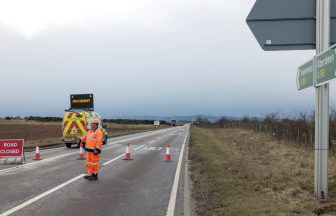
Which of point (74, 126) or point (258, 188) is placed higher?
point (74, 126)

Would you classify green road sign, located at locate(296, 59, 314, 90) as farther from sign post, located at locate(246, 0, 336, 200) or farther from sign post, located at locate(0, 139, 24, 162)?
sign post, located at locate(0, 139, 24, 162)

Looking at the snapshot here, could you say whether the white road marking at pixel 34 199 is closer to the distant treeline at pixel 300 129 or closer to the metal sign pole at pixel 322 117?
the metal sign pole at pixel 322 117

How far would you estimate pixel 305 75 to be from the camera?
862 cm

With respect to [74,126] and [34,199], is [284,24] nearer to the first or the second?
[34,199]

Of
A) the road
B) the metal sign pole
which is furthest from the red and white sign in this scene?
the metal sign pole

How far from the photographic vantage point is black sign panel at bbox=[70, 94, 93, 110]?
116ft

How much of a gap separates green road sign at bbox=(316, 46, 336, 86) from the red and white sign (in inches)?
501

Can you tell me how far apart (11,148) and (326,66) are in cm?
1337

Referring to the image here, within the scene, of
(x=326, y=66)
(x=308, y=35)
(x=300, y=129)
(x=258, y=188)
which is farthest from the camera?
(x=300, y=129)

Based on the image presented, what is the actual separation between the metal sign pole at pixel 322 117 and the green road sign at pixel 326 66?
1.00 ft

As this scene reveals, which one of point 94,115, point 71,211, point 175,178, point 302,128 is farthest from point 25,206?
point 94,115

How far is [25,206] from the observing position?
8.20 metres

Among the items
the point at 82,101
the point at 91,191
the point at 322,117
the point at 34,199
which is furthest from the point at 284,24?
the point at 82,101

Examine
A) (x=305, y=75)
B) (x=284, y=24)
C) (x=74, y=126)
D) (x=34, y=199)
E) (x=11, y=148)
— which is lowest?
(x=34, y=199)
